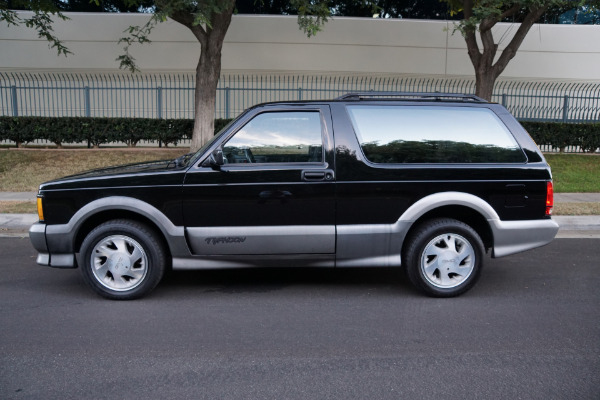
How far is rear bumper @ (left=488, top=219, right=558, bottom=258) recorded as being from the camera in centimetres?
529

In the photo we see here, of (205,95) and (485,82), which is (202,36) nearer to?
(205,95)

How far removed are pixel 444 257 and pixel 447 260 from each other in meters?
0.04

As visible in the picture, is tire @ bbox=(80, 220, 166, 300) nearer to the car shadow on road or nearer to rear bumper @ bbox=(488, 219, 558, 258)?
the car shadow on road

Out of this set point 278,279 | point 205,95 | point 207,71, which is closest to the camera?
point 278,279

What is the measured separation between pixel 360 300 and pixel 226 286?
1412mm

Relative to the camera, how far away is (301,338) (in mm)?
4344

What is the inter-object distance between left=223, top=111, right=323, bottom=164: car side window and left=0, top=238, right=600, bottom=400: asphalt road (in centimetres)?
134

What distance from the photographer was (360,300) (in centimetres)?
528

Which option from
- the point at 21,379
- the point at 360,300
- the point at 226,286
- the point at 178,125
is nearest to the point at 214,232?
the point at 226,286

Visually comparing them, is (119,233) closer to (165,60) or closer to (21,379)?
(21,379)

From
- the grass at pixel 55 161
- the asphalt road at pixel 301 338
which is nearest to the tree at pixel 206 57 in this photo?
the grass at pixel 55 161

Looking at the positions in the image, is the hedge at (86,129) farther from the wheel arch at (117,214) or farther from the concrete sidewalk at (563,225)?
the wheel arch at (117,214)

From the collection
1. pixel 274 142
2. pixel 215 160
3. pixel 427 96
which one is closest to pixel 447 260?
pixel 427 96

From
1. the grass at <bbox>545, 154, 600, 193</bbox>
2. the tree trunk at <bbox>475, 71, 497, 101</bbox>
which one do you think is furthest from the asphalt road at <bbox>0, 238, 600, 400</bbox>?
the tree trunk at <bbox>475, 71, 497, 101</bbox>
